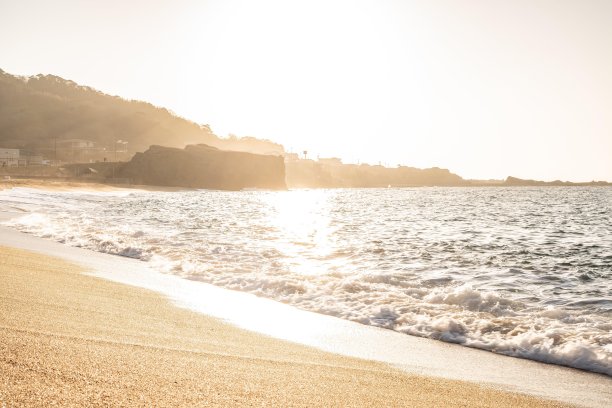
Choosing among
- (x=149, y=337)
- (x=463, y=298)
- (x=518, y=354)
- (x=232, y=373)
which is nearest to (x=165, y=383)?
(x=232, y=373)

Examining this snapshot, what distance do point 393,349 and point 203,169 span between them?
13300cm

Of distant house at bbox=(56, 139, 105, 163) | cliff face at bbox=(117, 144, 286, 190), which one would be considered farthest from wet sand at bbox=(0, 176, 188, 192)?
distant house at bbox=(56, 139, 105, 163)

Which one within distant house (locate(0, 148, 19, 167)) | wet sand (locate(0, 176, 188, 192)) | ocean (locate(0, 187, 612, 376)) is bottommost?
wet sand (locate(0, 176, 188, 192))

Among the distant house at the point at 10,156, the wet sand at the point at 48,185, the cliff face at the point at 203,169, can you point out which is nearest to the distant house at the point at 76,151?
the distant house at the point at 10,156

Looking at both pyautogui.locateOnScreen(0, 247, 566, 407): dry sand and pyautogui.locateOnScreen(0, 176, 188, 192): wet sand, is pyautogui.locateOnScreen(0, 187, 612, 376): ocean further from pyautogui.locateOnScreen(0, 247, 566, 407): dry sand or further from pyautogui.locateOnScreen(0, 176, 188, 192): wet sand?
pyautogui.locateOnScreen(0, 176, 188, 192): wet sand

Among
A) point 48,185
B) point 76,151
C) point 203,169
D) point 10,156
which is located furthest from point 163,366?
point 76,151

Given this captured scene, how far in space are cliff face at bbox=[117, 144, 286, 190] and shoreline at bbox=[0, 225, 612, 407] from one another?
12161 cm

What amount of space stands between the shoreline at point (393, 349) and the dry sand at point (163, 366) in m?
0.34

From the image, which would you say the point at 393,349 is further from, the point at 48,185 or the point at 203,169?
the point at 203,169

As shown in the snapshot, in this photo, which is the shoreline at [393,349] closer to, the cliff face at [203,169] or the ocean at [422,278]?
the ocean at [422,278]

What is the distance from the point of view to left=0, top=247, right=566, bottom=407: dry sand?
2.83 meters

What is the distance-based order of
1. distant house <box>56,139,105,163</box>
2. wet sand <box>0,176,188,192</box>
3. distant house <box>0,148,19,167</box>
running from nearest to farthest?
wet sand <box>0,176,188,192</box>
distant house <box>0,148,19,167</box>
distant house <box>56,139,105,163</box>

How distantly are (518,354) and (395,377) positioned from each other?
2.54 m

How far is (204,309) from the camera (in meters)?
7.09
